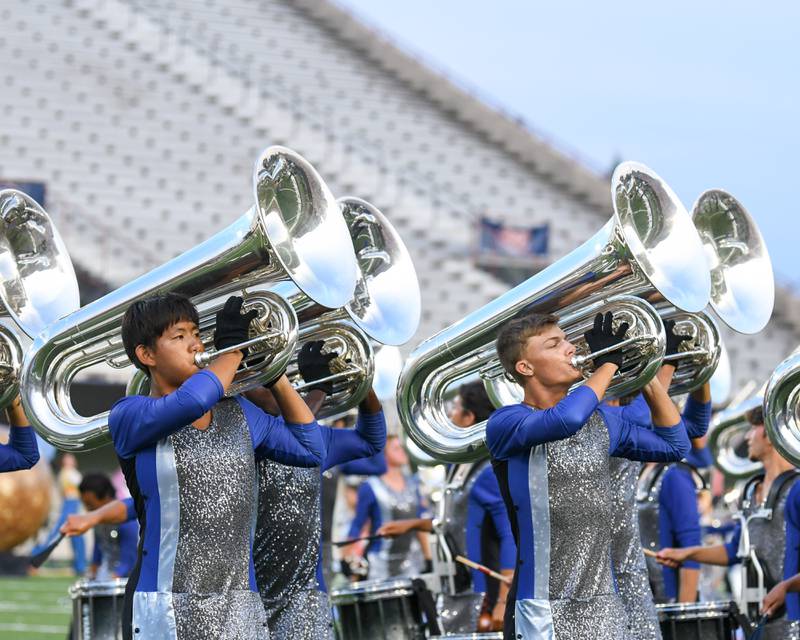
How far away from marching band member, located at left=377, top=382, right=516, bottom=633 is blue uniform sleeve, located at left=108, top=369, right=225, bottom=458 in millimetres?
2434

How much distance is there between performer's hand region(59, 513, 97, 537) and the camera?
6.23 metres

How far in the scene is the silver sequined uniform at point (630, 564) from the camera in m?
5.34

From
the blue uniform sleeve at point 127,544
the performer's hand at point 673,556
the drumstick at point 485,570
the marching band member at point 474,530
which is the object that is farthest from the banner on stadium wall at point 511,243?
the performer's hand at point 673,556

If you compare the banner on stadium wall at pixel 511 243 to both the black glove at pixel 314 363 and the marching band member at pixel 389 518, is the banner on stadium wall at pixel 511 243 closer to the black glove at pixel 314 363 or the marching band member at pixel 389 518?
the marching band member at pixel 389 518

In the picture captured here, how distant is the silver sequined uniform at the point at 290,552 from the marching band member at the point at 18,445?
2.69 feet

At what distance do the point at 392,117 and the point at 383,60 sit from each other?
1.81 meters

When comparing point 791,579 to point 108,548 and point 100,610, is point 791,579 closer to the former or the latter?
point 100,610

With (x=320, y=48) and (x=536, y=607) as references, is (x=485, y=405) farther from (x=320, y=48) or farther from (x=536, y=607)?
(x=320, y=48)

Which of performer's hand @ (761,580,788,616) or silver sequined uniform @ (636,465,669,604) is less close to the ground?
silver sequined uniform @ (636,465,669,604)

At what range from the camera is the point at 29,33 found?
2720cm

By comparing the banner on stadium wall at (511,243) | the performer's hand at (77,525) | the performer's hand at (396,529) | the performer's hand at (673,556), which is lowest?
the performer's hand at (673,556)

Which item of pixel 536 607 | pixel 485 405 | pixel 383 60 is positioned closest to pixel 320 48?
pixel 383 60

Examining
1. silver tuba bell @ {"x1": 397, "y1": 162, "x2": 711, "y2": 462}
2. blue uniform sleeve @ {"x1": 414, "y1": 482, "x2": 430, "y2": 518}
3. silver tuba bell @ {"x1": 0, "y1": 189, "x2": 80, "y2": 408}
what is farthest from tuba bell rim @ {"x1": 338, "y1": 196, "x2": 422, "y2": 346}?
blue uniform sleeve @ {"x1": 414, "y1": 482, "x2": 430, "y2": 518}

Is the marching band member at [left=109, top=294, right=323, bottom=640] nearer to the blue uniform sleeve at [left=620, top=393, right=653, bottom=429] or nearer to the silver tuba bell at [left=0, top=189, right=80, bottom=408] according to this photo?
the silver tuba bell at [left=0, top=189, right=80, bottom=408]
